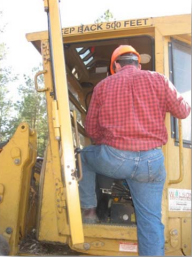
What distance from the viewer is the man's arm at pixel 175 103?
9.27 ft

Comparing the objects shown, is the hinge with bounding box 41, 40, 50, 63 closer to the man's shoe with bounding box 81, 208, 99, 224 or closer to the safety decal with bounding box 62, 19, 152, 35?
the safety decal with bounding box 62, 19, 152, 35

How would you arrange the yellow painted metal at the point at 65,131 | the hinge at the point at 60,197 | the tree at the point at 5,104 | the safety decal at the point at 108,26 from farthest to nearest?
the tree at the point at 5,104 → the safety decal at the point at 108,26 → the hinge at the point at 60,197 → the yellow painted metal at the point at 65,131

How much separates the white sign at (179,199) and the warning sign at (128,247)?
1.50 ft

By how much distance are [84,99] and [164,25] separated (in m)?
2.57

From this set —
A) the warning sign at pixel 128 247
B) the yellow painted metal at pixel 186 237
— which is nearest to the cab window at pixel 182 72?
the yellow painted metal at pixel 186 237

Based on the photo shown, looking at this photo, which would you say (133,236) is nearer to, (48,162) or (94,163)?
(94,163)

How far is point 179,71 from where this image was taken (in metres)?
3.32

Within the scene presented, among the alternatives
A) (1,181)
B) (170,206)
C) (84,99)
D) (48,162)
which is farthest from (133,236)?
(84,99)

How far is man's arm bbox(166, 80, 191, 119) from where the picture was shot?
2.83 metres

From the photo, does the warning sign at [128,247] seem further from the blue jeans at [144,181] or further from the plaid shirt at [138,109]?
the plaid shirt at [138,109]

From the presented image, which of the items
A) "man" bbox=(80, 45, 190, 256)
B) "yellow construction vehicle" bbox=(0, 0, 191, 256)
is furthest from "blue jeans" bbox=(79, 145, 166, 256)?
"yellow construction vehicle" bbox=(0, 0, 191, 256)

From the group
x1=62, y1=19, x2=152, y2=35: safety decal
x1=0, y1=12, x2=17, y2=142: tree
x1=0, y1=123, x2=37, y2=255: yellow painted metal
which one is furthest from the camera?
x1=0, y1=12, x2=17, y2=142: tree

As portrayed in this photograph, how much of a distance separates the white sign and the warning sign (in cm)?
46

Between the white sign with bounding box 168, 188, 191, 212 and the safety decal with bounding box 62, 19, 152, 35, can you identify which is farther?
the safety decal with bounding box 62, 19, 152, 35
